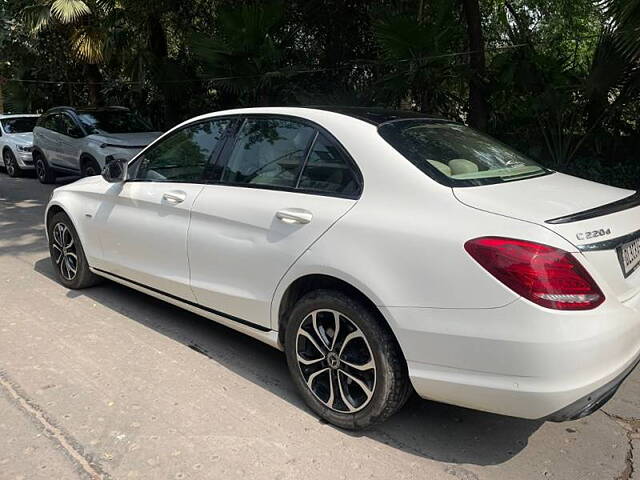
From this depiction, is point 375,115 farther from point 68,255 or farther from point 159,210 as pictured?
point 68,255

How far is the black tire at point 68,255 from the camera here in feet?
16.3

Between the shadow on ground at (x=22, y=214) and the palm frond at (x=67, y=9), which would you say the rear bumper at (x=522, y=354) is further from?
the palm frond at (x=67, y=9)

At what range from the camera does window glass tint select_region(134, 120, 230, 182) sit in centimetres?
389

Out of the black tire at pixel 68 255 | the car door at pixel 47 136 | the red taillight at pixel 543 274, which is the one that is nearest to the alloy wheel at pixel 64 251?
the black tire at pixel 68 255

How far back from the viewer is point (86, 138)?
1028 centimetres

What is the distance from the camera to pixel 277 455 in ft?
9.22

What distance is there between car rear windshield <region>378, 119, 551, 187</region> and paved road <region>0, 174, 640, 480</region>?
1.32 meters

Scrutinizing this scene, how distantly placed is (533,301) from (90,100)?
58.4 ft

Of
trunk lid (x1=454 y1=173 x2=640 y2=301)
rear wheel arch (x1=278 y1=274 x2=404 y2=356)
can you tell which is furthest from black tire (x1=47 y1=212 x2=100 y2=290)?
trunk lid (x1=454 y1=173 x2=640 y2=301)

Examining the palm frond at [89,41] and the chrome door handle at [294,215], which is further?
the palm frond at [89,41]

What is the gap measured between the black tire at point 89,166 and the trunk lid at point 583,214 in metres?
8.54

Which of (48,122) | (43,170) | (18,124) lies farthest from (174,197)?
(18,124)

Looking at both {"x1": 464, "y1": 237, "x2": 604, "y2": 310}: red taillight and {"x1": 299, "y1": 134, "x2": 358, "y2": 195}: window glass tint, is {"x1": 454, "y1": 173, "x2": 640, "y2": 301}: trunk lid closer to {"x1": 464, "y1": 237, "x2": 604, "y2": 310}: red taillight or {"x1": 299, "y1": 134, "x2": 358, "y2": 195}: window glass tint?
{"x1": 464, "y1": 237, "x2": 604, "y2": 310}: red taillight

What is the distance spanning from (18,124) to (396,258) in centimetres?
1456
